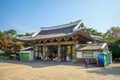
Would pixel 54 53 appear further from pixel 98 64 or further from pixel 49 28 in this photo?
pixel 98 64

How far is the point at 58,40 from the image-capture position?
2297 cm

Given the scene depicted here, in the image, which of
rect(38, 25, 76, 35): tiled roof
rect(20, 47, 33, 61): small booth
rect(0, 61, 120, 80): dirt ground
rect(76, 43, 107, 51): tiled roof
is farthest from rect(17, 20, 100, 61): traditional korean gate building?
rect(0, 61, 120, 80): dirt ground

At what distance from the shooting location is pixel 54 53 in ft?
103

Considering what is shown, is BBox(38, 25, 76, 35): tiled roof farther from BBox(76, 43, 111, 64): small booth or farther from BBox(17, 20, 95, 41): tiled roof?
BBox(76, 43, 111, 64): small booth

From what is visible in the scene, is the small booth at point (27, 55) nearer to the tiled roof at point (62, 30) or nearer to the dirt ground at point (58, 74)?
the tiled roof at point (62, 30)

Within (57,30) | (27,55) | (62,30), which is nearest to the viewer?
(62,30)

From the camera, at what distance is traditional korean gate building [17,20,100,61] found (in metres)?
22.5

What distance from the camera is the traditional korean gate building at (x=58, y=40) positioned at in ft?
73.7

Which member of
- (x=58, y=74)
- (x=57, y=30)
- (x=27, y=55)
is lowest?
(x=58, y=74)

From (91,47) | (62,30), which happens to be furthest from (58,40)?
(91,47)

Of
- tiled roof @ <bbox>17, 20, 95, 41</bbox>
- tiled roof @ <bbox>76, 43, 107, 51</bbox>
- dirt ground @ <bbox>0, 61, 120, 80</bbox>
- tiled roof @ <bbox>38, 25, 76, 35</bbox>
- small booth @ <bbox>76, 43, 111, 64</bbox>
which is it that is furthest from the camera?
tiled roof @ <bbox>38, 25, 76, 35</bbox>

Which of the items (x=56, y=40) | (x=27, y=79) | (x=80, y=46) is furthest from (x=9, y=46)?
(x=27, y=79)

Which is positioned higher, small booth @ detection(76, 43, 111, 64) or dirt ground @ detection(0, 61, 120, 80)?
small booth @ detection(76, 43, 111, 64)

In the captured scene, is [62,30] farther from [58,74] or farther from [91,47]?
[58,74]
